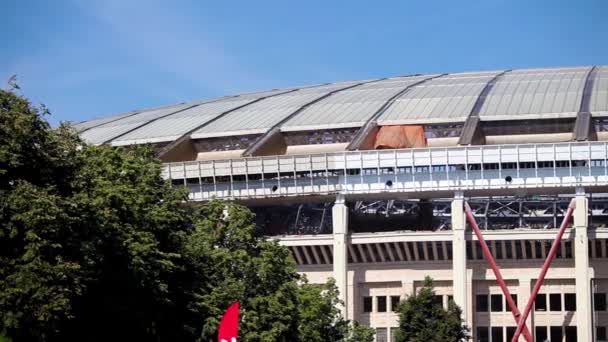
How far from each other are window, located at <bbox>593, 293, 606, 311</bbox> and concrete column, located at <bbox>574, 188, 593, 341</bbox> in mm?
3391

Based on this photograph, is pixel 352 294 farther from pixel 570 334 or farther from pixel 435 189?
pixel 570 334

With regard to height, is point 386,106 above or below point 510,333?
above

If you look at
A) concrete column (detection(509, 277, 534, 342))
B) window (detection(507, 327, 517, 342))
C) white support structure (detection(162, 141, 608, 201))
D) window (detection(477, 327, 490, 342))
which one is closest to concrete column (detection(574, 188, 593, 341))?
white support structure (detection(162, 141, 608, 201))

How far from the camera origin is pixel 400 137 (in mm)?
87938

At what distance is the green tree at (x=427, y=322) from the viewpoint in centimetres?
6981

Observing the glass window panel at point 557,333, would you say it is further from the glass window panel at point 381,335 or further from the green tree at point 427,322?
the green tree at point 427,322

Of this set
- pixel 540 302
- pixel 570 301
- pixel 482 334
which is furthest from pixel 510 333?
A: pixel 570 301

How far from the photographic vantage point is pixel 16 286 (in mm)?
43844

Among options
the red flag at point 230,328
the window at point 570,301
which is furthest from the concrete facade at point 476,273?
the red flag at point 230,328

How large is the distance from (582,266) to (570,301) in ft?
15.0

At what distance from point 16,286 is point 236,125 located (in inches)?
2040

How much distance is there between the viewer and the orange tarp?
8738 cm

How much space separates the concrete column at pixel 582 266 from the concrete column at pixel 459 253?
6.47 meters

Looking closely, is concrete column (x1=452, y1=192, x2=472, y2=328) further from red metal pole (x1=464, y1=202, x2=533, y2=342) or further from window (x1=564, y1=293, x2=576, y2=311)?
window (x1=564, y1=293, x2=576, y2=311)
